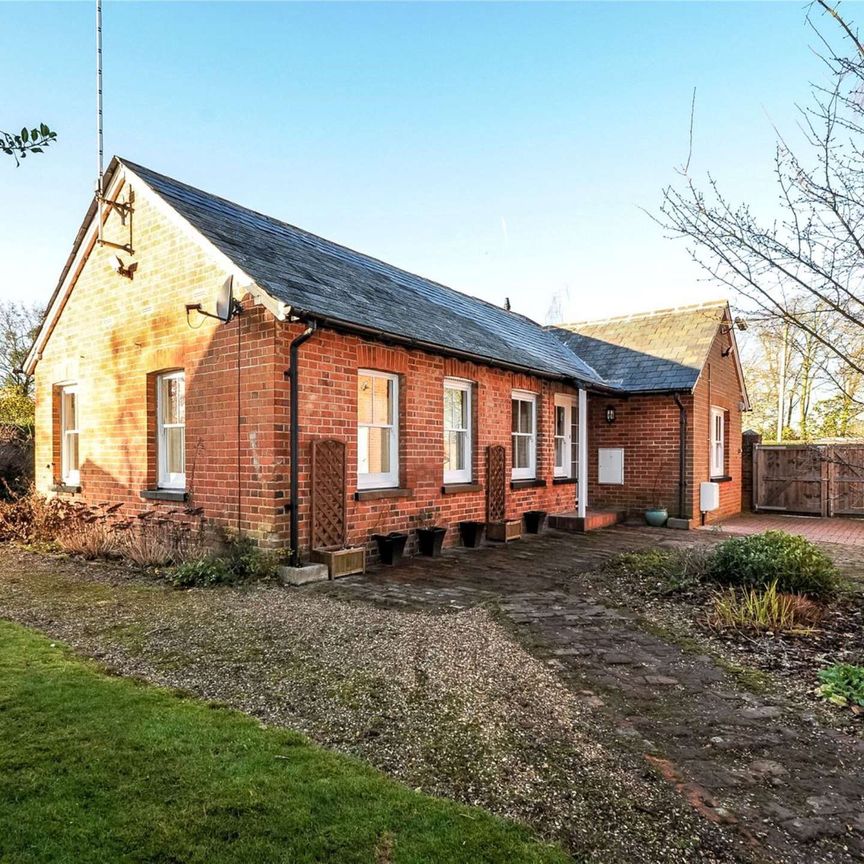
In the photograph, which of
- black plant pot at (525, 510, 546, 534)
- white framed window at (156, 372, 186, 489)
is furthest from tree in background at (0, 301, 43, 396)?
black plant pot at (525, 510, 546, 534)

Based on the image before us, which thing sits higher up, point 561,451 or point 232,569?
point 561,451

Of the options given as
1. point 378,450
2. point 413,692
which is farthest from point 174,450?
point 413,692

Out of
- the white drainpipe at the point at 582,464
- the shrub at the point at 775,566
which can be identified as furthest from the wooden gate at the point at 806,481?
the shrub at the point at 775,566

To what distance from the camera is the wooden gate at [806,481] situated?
15.5 m

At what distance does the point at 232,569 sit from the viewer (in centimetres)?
716

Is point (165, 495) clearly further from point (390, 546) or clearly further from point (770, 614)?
point (770, 614)

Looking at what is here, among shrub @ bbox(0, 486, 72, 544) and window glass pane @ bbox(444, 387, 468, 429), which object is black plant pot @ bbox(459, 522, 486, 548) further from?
shrub @ bbox(0, 486, 72, 544)

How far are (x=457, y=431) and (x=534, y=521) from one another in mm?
2663

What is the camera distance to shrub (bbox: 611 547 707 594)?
22.4 feet

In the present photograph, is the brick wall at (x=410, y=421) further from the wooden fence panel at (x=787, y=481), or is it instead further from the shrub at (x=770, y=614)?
the wooden fence panel at (x=787, y=481)

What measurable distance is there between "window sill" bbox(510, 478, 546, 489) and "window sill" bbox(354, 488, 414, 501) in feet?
10.1

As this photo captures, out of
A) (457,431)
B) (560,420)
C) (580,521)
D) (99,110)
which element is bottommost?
(580,521)

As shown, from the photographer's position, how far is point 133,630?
5133mm

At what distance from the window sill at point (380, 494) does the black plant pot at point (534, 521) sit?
339cm
